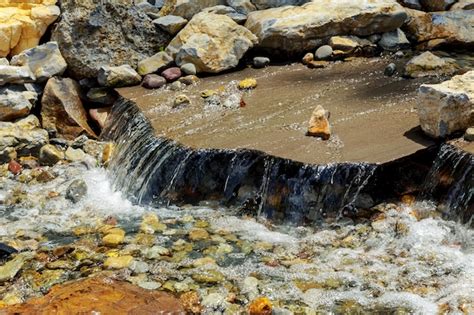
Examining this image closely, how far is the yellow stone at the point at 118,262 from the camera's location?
4703mm

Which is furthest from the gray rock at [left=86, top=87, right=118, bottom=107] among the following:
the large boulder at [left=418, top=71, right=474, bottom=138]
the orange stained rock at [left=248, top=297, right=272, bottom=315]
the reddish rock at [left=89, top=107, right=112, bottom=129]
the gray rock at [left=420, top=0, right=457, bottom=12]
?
the gray rock at [left=420, top=0, right=457, bottom=12]

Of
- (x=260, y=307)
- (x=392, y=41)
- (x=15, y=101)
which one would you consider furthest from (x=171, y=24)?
(x=260, y=307)

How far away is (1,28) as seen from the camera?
7.59m

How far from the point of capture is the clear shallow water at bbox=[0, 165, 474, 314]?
426 centimetres

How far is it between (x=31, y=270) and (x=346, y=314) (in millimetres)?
2358

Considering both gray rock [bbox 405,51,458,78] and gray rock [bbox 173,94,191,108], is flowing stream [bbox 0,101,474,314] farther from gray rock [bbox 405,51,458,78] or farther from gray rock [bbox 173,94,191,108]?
gray rock [bbox 405,51,458,78]

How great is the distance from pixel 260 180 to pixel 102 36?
328 cm

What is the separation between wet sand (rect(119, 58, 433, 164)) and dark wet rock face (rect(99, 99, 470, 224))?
0.10 m

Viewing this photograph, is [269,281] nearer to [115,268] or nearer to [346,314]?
[346,314]

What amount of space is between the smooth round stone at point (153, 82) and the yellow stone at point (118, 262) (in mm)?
3044

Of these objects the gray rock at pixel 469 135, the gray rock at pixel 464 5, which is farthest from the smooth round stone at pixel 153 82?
the gray rock at pixel 464 5

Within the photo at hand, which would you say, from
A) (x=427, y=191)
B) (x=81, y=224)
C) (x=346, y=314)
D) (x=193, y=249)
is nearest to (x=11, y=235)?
(x=81, y=224)

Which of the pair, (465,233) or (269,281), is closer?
(269,281)

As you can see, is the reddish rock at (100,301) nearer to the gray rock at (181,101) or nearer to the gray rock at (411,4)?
the gray rock at (181,101)
